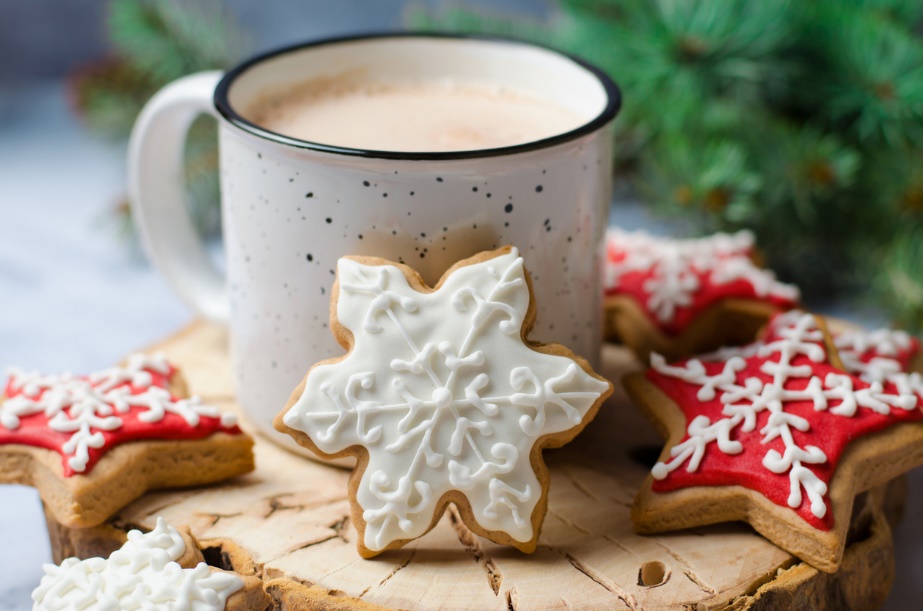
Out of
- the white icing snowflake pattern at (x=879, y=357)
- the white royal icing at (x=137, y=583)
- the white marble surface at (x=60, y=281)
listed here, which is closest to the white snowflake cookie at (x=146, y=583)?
the white royal icing at (x=137, y=583)

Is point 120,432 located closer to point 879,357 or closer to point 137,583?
point 137,583

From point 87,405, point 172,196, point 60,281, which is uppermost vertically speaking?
point 172,196

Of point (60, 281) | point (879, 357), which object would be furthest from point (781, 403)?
point (60, 281)

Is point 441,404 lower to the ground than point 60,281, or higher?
higher

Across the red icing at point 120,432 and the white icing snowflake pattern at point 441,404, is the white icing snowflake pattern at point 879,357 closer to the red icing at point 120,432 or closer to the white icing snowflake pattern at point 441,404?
the white icing snowflake pattern at point 441,404

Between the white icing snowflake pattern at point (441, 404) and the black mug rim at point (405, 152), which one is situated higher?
the black mug rim at point (405, 152)

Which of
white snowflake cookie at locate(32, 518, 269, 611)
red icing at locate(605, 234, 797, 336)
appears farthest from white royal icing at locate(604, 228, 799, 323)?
white snowflake cookie at locate(32, 518, 269, 611)

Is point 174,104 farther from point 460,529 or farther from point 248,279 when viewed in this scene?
point 460,529
